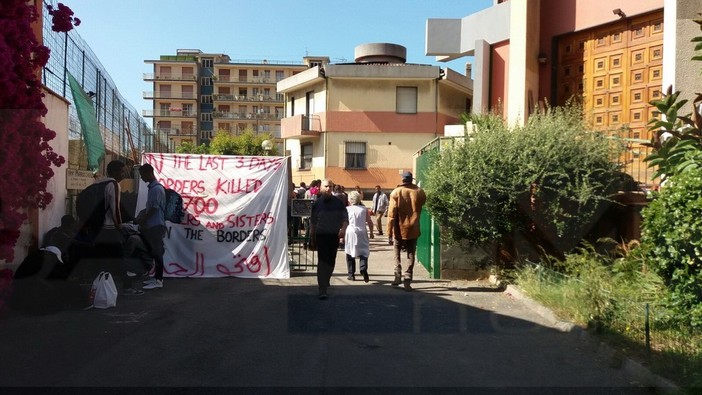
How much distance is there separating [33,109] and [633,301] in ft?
22.4

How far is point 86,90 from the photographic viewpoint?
12.3 meters

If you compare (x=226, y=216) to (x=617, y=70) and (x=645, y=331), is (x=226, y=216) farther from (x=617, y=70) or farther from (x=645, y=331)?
(x=617, y=70)

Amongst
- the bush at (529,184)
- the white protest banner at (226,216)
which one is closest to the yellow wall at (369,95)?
the white protest banner at (226,216)

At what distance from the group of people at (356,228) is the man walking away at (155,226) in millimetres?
2282

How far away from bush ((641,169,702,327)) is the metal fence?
8081 mm

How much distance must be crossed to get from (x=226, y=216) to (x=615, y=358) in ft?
22.8

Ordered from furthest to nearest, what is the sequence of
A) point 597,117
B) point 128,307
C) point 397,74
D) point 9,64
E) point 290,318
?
point 397,74, point 597,117, point 128,307, point 290,318, point 9,64

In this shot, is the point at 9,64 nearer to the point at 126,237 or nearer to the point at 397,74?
the point at 126,237

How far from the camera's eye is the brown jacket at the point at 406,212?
402 inches

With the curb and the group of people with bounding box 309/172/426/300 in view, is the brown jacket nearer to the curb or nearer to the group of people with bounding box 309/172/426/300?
the group of people with bounding box 309/172/426/300

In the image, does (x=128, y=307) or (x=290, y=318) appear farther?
(x=128, y=307)

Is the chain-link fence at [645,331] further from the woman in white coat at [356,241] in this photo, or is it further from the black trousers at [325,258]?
the woman in white coat at [356,241]

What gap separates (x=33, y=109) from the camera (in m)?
7.29

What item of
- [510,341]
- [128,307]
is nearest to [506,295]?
[510,341]
